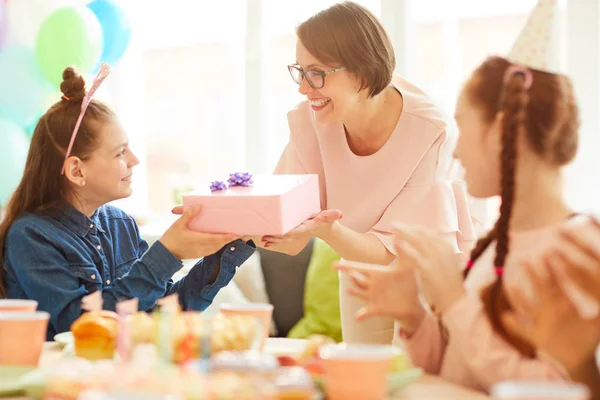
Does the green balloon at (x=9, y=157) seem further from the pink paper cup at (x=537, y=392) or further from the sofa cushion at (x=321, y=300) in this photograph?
the pink paper cup at (x=537, y=392)

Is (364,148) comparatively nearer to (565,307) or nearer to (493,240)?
(493,240)

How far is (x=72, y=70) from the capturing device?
231cm

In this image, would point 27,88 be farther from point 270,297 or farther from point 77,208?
point 77,208

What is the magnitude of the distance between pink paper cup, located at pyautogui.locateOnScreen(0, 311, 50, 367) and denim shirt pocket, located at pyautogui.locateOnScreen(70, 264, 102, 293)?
570 mm

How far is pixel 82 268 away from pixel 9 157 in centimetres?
189

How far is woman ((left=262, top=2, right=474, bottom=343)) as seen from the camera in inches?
92.8

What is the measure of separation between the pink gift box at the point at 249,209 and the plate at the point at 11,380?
1.97 ft

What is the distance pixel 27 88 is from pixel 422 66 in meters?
2.00

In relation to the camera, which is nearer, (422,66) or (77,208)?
(77,208)

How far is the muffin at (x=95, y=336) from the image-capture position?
1.60 meters

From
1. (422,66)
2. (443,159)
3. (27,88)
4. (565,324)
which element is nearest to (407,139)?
(443,159)

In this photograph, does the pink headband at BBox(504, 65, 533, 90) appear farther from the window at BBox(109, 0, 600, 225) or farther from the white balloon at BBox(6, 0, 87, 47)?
the white balloon at BBox(6, 0, 87, 47)

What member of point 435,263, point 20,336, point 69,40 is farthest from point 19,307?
point 69,40

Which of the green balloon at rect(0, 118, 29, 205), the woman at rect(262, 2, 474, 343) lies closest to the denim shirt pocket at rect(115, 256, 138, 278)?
the woman at rect(262, 2, 474, 343)
